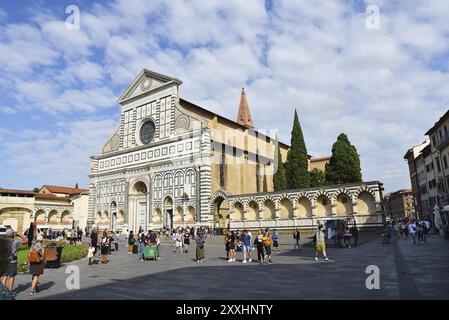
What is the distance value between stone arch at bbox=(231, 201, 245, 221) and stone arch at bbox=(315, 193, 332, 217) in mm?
8114

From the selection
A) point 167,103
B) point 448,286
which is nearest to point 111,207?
point 167,103

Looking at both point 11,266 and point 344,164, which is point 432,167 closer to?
point 344,164

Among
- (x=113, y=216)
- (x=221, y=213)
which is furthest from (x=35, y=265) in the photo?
(x=113, y=216)

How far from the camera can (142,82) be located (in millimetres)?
44188

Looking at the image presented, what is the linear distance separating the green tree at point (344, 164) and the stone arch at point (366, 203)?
A: 9.47 metres

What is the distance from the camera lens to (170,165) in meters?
38.6

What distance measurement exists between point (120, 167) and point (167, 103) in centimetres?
1125

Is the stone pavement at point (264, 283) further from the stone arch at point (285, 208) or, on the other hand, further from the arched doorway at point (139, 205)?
the arched doorway at point (139, 205)

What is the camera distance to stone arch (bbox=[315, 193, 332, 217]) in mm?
31291

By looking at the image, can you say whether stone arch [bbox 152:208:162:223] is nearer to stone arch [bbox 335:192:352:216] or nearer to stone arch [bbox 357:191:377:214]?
stone arch [bbox 335:192:352:216]

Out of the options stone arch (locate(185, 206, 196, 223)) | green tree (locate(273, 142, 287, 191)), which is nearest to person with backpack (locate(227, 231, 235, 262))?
stone arch (locate(185, 206, 196, 223))
